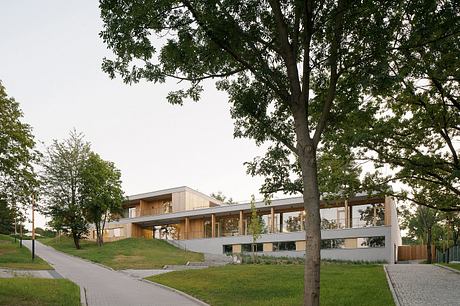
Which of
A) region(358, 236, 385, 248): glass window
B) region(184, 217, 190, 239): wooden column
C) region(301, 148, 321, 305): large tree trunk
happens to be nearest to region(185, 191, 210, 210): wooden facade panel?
region(184, 217, 190, 239): wooden column

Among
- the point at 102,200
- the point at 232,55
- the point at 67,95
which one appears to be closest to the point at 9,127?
the point at 67,95

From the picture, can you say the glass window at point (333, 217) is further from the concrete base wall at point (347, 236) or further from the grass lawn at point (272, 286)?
the grass lawn at point (272, 286)

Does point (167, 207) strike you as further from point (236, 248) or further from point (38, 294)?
point (38, 294)

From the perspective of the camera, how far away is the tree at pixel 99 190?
45.2 m

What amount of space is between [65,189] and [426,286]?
38265 mm

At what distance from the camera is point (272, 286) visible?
57.3 ft

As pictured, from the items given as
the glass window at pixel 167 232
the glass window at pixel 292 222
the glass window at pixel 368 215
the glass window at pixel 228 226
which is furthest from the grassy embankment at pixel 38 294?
the glass window at pixel 167 232

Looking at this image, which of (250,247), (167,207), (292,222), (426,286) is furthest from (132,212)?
(426,286)

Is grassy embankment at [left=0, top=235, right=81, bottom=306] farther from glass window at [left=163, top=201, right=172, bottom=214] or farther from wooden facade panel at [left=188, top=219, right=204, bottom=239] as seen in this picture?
glass window at [left=163, top=201, right=172, bottom=214]

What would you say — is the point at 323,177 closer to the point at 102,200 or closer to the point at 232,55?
the point at 232,55

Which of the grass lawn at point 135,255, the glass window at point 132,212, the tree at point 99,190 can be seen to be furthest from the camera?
the glass window at point 132,212

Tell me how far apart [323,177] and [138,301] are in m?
10.5

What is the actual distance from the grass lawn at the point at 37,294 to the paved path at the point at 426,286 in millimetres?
10169

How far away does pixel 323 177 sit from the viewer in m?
21.7
